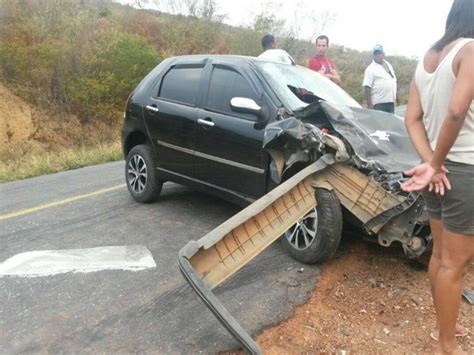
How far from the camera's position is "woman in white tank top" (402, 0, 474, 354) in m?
2.09

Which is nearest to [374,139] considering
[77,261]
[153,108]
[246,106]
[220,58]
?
[246,106]

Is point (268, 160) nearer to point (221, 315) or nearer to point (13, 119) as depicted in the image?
point (221, 315)

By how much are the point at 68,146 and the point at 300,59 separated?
16.3 metres

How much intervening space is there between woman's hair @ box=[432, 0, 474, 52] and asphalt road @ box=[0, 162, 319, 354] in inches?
79.3

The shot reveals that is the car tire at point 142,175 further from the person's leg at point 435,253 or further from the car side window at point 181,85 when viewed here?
the person's leg at point 435,253

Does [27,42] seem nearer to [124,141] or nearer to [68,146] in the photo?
[68,146]

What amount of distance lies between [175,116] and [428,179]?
10.4 feet

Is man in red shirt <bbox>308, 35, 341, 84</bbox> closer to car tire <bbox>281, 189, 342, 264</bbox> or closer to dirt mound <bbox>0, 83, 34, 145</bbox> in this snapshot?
car tire <bbox>281, 189, 342, 264</bbox>

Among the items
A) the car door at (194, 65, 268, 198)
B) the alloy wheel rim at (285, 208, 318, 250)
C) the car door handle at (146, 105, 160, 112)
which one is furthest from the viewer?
→ the car door handle at (146, 105, 160, 112)

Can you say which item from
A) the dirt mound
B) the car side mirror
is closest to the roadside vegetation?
the dirt mound

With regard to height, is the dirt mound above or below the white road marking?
below

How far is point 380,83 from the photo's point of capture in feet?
23.2

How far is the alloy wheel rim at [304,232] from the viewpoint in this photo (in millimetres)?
3639

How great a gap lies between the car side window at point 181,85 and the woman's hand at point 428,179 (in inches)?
115
